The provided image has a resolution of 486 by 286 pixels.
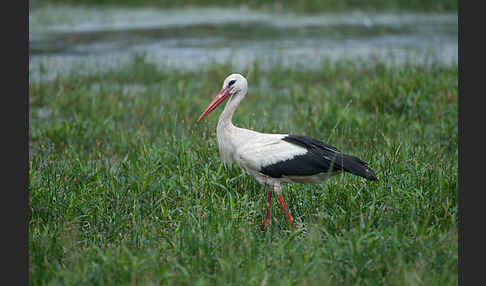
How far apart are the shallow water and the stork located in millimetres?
5992

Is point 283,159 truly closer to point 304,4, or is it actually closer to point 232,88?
point 232,88

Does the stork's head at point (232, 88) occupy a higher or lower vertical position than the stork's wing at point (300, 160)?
higher

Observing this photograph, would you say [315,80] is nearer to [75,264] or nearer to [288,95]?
[288,95]

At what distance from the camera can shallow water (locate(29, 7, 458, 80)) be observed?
11.3 metres

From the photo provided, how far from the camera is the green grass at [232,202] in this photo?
327cm

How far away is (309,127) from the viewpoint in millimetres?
6633

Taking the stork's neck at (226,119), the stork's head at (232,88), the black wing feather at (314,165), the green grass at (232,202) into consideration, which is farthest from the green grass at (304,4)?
the black wing feather at (314,165)

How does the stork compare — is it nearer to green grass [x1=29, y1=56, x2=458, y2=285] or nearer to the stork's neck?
the stork's neck

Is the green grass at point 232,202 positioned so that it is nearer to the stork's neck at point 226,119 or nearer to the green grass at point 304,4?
the stork's neck at point 226,119

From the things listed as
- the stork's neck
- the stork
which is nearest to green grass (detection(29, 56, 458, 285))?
the stork

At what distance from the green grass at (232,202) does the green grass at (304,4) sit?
11881 mm

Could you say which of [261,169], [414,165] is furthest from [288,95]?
[261,169]

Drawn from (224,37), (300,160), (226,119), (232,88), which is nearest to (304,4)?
(224,37)

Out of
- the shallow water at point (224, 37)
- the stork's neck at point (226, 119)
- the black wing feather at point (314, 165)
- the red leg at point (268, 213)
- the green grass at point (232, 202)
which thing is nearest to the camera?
the green grass at point (232, 202)
